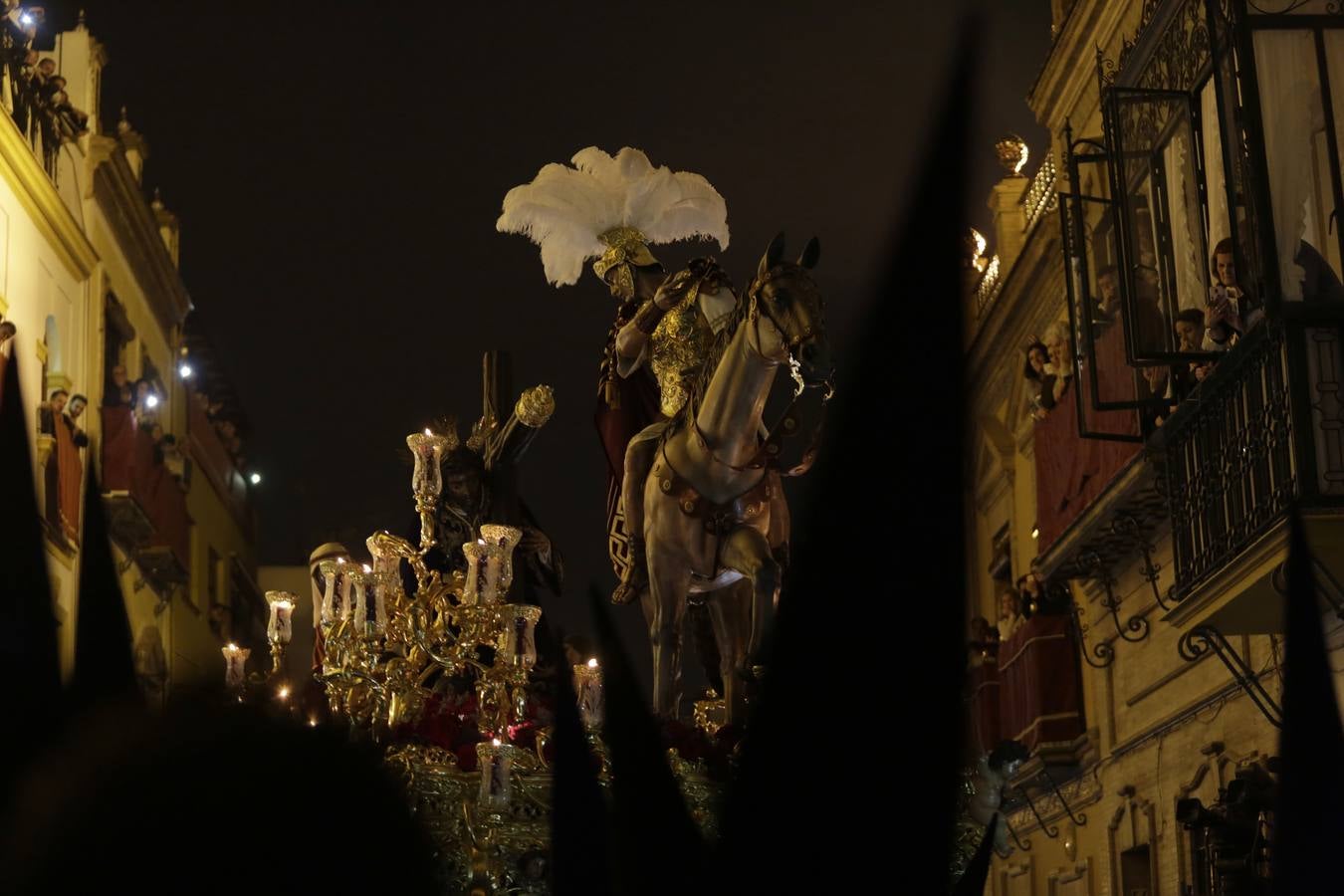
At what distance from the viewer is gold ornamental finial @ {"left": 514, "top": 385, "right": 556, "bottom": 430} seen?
8.12m

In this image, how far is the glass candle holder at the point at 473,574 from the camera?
7.32 m

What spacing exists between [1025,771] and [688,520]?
15031mm

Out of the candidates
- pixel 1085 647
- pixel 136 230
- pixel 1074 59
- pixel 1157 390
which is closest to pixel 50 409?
pixel 1157 390

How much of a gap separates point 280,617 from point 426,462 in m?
0.90

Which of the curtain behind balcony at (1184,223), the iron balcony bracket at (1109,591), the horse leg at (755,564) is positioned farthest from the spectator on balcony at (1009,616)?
the horse leg at (755,564)

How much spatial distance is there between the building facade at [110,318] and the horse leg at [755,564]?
336 inches

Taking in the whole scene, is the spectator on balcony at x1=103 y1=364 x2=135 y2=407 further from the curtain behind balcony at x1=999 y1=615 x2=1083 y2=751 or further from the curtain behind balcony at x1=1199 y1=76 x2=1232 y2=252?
the curtain behind balcony at x1=1199 y1=76 x2=1232 y2=252

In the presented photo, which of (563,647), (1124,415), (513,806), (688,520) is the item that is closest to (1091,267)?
(1124,415)

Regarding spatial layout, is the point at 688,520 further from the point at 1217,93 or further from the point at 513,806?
the point at 1217,93

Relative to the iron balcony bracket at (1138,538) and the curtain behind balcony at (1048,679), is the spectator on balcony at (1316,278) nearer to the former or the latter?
the iron balcony bracket at (1138,538)

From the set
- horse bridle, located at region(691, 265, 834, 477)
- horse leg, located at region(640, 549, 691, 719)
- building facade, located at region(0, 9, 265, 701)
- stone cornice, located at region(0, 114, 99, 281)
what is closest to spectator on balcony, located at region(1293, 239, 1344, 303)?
horse bridle, located at region(691, 265, 834, 477)

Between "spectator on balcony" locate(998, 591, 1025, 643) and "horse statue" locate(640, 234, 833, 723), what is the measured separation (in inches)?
551

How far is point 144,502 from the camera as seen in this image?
83.5 feet

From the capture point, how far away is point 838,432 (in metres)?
0.60
